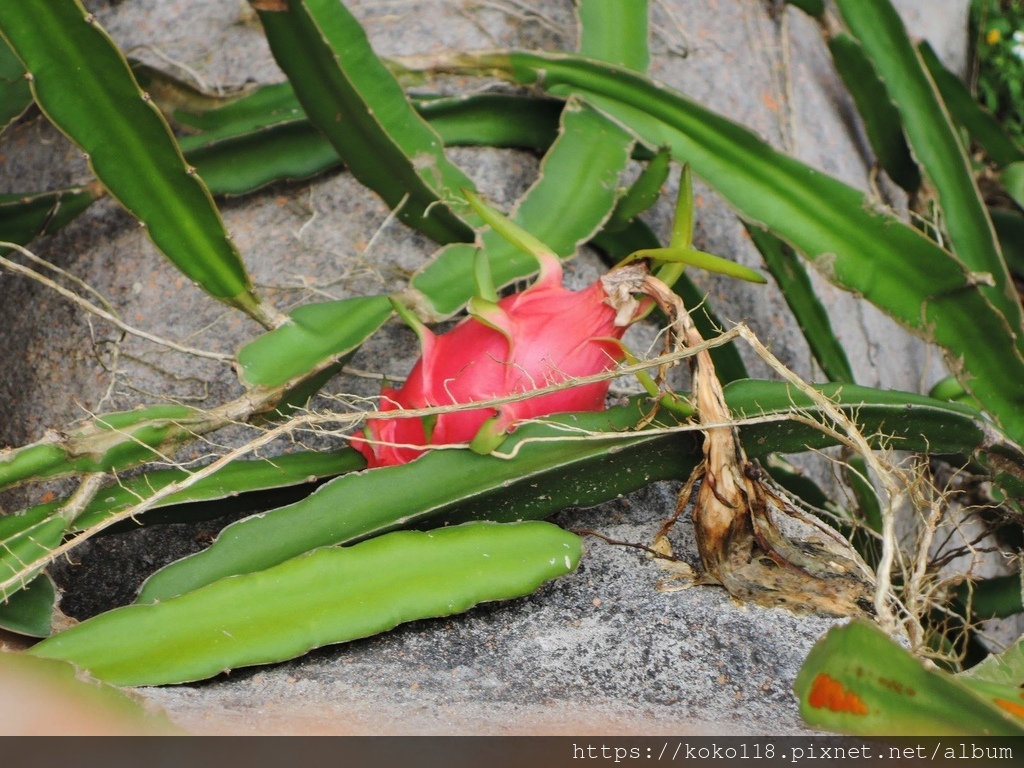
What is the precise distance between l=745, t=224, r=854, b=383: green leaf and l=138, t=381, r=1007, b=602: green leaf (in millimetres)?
313

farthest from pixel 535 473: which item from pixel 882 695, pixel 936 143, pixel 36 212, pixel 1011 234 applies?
pixel 1011 234

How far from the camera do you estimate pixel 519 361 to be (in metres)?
0.79

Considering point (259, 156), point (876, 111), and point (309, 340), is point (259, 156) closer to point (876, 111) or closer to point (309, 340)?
point (309, 340)

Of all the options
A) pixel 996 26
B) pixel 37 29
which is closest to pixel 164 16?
pixel 37 29

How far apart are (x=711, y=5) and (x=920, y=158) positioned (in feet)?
1.49

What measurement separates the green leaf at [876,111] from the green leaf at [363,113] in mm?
629

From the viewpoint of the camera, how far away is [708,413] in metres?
0.75

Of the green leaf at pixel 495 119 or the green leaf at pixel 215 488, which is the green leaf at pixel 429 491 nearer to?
the green leaf at pixel 215 488

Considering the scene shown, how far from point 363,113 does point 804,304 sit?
56 cm

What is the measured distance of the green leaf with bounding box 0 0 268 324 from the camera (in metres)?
0.77

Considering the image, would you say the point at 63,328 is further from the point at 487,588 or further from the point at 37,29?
the point at 487,588

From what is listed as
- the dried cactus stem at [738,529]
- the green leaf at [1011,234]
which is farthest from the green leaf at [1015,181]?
the dried cactus stem at [738,529]

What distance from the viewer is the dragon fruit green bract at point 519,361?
0.79 meters

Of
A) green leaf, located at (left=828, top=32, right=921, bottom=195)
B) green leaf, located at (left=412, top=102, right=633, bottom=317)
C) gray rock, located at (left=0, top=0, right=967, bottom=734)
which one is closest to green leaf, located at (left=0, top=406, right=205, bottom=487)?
gray rock, located at (left=0, top=0, right=967, bottom=734)
